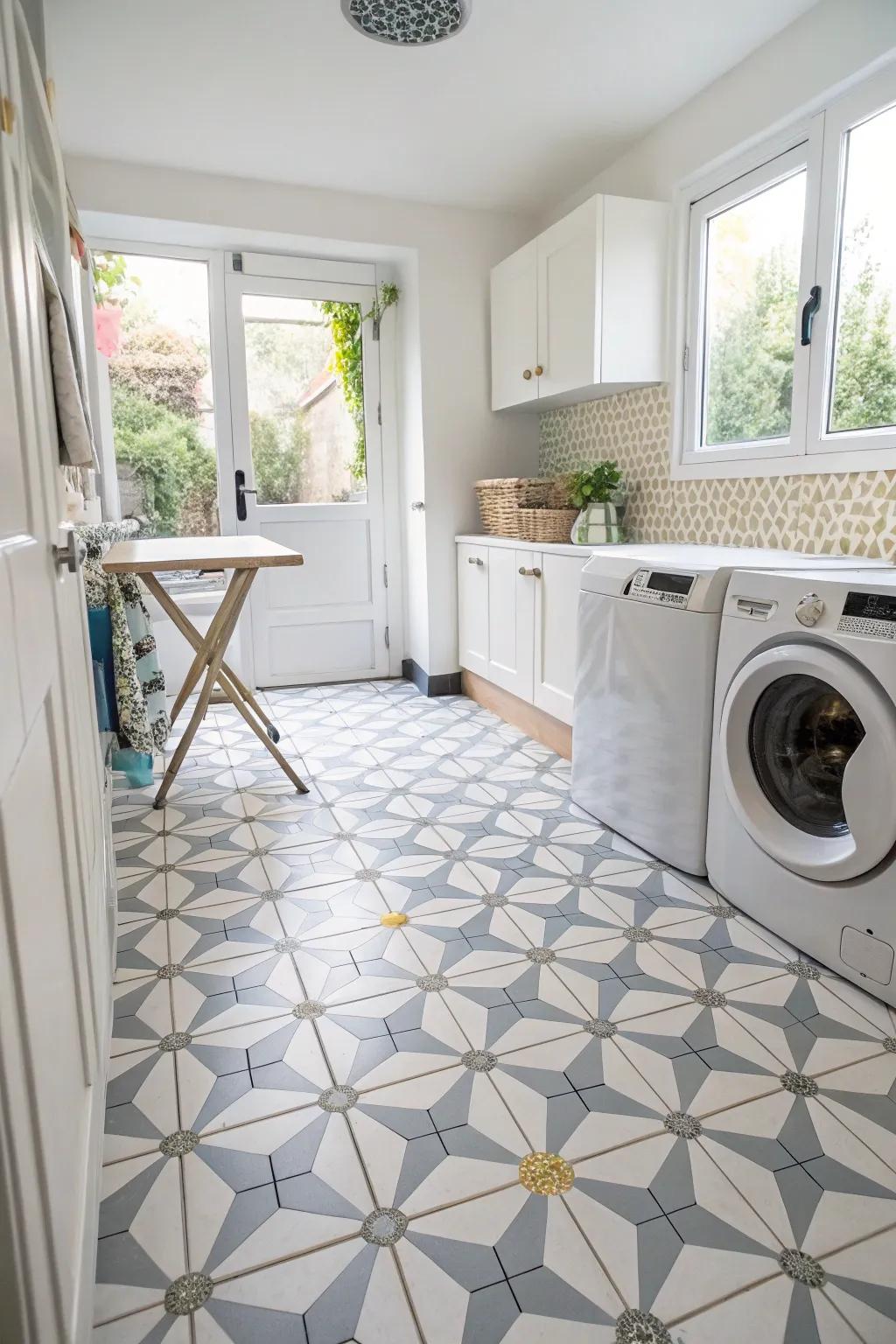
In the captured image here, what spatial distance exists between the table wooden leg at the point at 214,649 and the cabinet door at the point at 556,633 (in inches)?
45.8

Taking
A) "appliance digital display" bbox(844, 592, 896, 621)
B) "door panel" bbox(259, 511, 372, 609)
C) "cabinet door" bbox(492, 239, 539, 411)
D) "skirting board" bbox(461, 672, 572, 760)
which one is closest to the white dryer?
"appliance digital display" bbox(844, 592, 896, 621)

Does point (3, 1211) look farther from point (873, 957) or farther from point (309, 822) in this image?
point (309, 822)

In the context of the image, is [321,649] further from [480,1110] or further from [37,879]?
[37,879]

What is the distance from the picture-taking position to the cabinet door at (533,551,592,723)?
305cm

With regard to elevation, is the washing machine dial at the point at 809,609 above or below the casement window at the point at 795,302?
below

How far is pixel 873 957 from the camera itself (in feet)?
5.51

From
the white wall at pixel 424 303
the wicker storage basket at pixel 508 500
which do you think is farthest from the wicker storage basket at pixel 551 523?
the white wall at pixel 424 303

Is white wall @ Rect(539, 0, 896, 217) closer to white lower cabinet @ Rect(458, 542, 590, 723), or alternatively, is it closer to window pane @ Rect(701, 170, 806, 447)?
window pane @ Rect(701, 170, 806, 447)

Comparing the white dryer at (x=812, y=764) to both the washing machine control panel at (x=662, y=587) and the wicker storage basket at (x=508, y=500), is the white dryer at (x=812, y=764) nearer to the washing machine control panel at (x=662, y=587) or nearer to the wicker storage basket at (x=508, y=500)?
the washing machine control panel at (x=662, y=587)

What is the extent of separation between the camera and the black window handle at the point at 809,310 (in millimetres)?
2450

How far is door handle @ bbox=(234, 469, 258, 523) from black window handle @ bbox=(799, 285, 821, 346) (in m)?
2.73

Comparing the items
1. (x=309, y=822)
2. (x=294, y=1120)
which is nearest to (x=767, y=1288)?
(x=294, y=1120)

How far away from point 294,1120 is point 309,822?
1.33 metres

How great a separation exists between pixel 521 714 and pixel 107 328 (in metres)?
2.65
